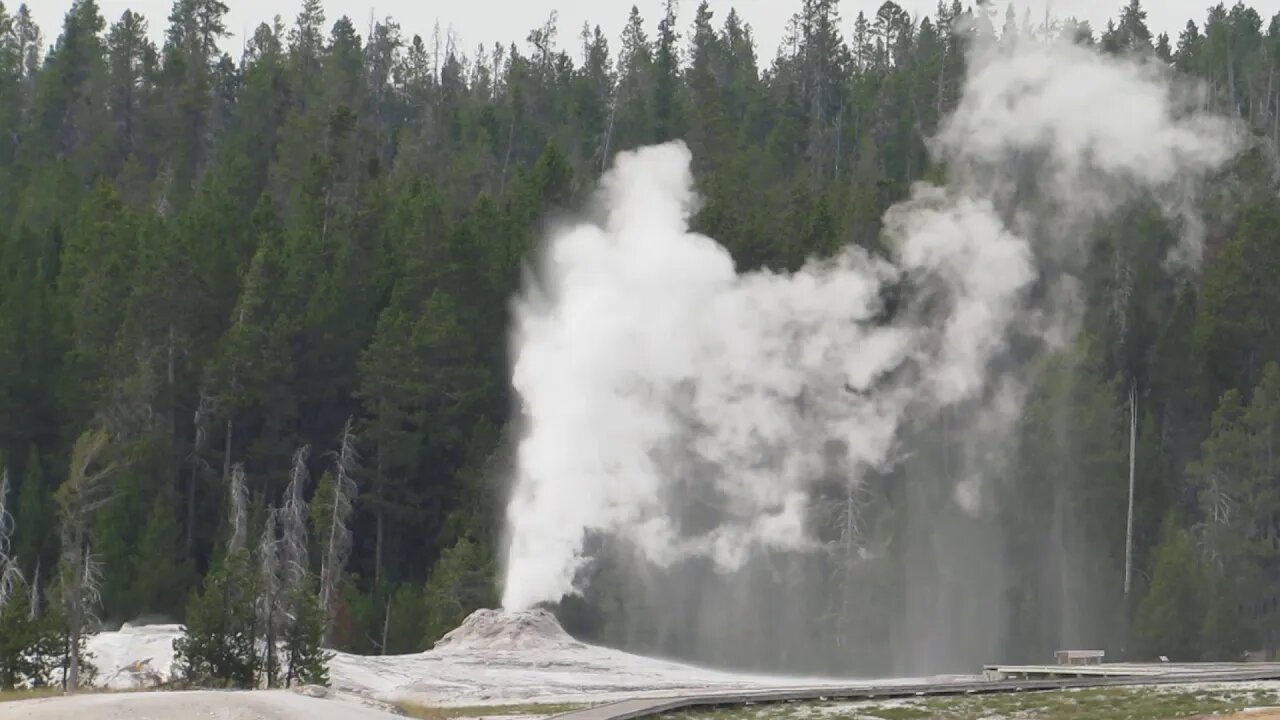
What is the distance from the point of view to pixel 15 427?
92.4m

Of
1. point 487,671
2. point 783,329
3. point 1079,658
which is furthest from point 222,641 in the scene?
point 783,329

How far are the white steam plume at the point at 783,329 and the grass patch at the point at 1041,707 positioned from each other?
862 inches

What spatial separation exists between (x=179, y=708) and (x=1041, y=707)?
20.2 metres

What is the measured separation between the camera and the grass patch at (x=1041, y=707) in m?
51.8

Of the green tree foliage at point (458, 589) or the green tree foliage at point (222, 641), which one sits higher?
the green tree foliage at point (458, 589)

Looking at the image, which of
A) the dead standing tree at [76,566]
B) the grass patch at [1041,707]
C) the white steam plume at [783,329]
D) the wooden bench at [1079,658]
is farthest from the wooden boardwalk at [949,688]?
the white steam plume at [783,329]

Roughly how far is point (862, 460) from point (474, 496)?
50.2 ft

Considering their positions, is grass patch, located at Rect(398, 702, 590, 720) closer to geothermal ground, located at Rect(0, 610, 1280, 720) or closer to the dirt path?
geothermal ground, located at Rect(0, 610, 1280, 720)

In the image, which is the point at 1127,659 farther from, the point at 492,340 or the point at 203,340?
the point at 203,340

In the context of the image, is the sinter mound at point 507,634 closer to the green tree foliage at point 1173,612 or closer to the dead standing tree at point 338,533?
the dead standing tree at point 338,533

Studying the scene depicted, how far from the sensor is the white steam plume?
80.1 metres

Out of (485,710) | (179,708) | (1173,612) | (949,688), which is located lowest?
(179,708)

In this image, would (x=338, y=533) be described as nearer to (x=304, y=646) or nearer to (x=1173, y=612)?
(x=1173, y=612)

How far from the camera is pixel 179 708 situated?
144 ft
